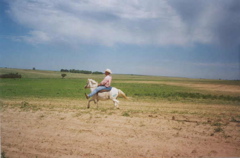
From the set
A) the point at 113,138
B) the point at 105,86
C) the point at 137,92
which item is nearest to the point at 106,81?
the point at 105,86

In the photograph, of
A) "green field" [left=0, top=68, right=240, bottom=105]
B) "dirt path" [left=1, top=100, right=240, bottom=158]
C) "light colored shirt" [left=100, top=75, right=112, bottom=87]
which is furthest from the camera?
"green field" [left=0, top=68, right=240, bottom=105]

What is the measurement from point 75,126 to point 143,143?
9.59ft

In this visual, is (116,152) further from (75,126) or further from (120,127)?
(75,126)

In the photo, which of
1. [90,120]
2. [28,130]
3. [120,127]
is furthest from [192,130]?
[28,130]

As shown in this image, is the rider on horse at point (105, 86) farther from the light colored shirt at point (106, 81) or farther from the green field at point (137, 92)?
the green field at point (137, 92)

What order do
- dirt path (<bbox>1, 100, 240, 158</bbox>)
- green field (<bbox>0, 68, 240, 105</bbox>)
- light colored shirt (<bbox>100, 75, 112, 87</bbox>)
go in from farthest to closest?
green field (<bbox>0, 68, 240, 105</bbox>)
light colored shirt (<bbox>100, 75, 112, 87</bbox>)
dirt path (<bbox>1, 100, 240, 158</bbox>)

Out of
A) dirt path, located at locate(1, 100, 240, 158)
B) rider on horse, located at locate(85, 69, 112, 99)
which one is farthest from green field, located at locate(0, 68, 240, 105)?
dirt path, located at locate(1, 100, 240, 158)

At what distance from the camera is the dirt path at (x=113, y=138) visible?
5457mm

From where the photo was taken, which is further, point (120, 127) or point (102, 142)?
point (120, 127)

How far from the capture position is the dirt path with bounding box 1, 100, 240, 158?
5457 mm

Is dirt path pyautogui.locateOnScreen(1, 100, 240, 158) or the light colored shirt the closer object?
dirt path pyautogui.locateOnScreen(1, 100, 240, 158)

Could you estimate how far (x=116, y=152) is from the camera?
5.48 metres

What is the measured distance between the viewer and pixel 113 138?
6312 millimetres

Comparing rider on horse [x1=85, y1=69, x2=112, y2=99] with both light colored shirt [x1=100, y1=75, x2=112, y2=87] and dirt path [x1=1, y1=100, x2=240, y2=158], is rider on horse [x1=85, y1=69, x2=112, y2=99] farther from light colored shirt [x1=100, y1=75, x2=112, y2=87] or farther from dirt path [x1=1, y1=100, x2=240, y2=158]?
dirt path [x1=1, y1=100, x2=240, y2=158]
